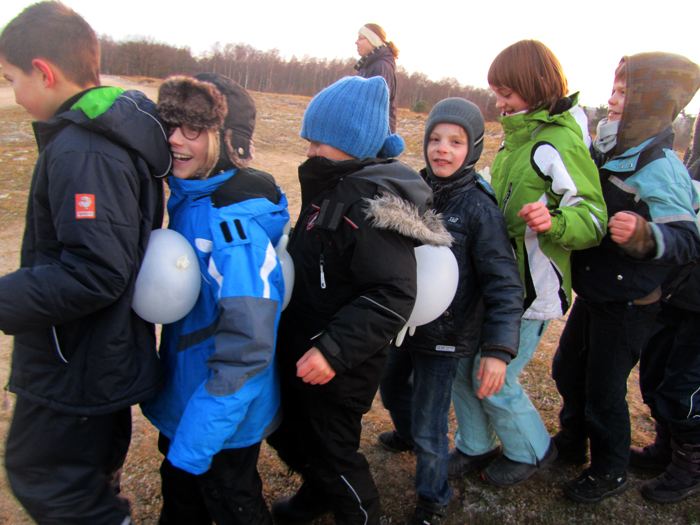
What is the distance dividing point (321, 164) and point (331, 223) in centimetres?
26

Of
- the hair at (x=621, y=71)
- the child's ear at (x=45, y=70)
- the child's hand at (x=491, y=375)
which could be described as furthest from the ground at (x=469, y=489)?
the hair at (x=621, y=71)

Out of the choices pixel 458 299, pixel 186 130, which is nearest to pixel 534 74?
pixel 458 299

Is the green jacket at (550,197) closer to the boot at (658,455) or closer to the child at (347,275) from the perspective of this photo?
the child at (347,275)

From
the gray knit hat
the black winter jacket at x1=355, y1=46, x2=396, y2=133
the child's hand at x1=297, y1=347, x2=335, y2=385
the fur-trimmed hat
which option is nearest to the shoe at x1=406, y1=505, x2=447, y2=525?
the child's hand at x1=297, y1=347, x2=335, y2=385

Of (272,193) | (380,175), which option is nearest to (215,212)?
(272,193)

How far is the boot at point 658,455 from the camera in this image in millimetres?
2498

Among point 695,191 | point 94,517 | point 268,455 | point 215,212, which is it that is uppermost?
point 695,191

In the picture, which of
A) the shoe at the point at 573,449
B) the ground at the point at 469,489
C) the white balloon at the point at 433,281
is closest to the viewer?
the white balloon at the point at 433,281

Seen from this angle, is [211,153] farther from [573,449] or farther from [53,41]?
[573,449]

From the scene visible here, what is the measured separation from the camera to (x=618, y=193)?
204 cm

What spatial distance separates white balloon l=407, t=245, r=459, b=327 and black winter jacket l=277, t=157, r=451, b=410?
4.0 inches

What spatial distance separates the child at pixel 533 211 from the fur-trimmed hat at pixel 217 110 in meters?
1.18

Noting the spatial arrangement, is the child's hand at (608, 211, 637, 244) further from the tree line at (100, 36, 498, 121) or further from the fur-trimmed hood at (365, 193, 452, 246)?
the tree line at (100, 36, 498, 121)

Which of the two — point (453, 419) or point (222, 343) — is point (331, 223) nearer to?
point (222, 343)
